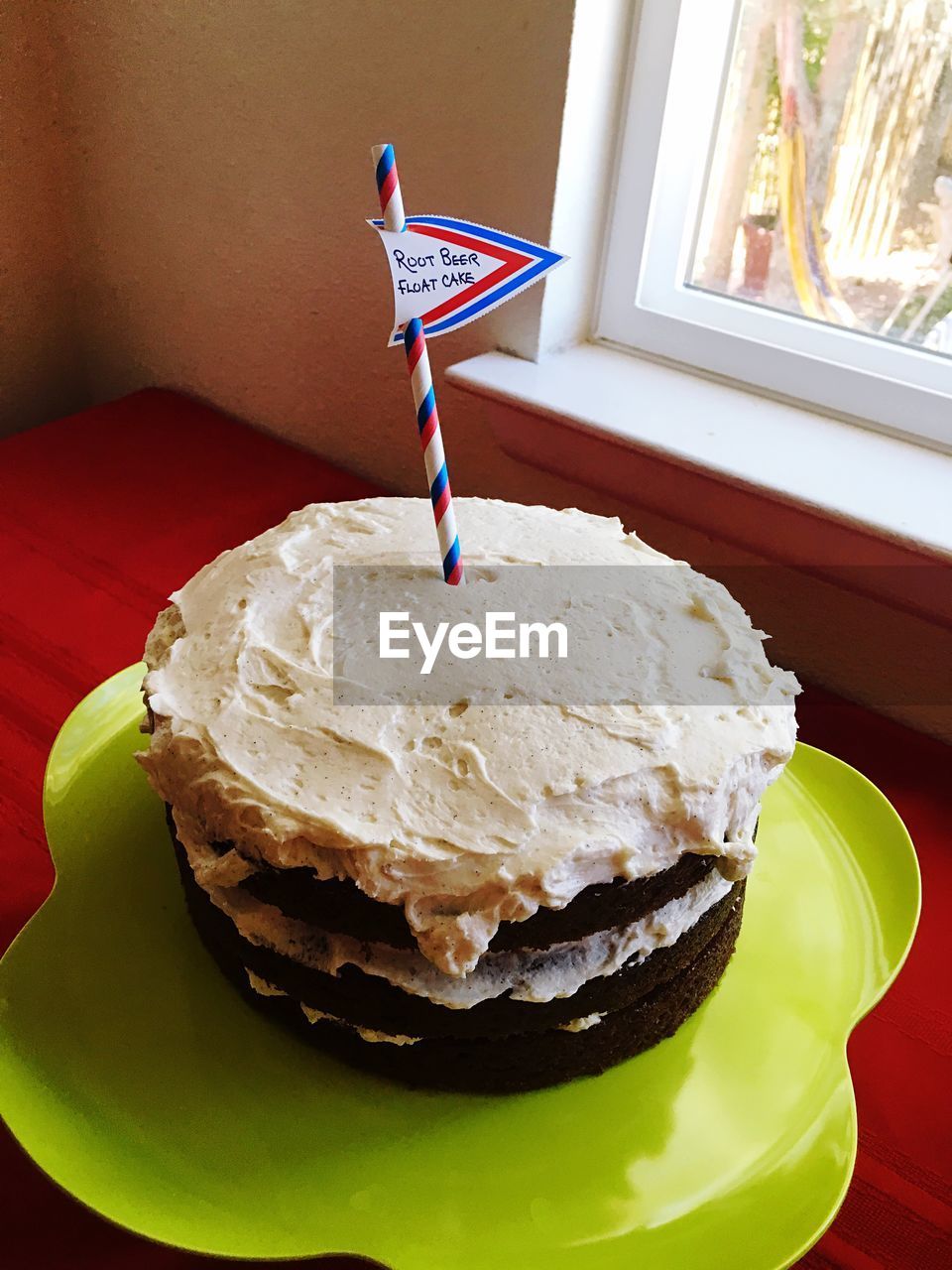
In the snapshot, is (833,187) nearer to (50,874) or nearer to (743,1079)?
(743,1079)

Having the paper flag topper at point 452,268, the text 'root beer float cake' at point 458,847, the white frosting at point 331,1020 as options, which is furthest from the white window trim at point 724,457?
the white frosting at point 331,1020

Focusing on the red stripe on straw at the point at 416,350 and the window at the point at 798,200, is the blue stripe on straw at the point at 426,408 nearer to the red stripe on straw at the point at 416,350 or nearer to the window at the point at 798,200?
the red stripe on straw at the point at 416,350

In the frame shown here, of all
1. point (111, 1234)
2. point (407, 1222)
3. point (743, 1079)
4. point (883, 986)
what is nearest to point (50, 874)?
point (111, 1234)

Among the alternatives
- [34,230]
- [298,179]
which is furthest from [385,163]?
[34,230]

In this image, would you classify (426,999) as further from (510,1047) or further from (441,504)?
(441,504)

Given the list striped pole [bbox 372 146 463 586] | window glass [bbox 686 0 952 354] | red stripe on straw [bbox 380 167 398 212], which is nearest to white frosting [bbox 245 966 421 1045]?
striped pole [bbox 372 146 463 586]
